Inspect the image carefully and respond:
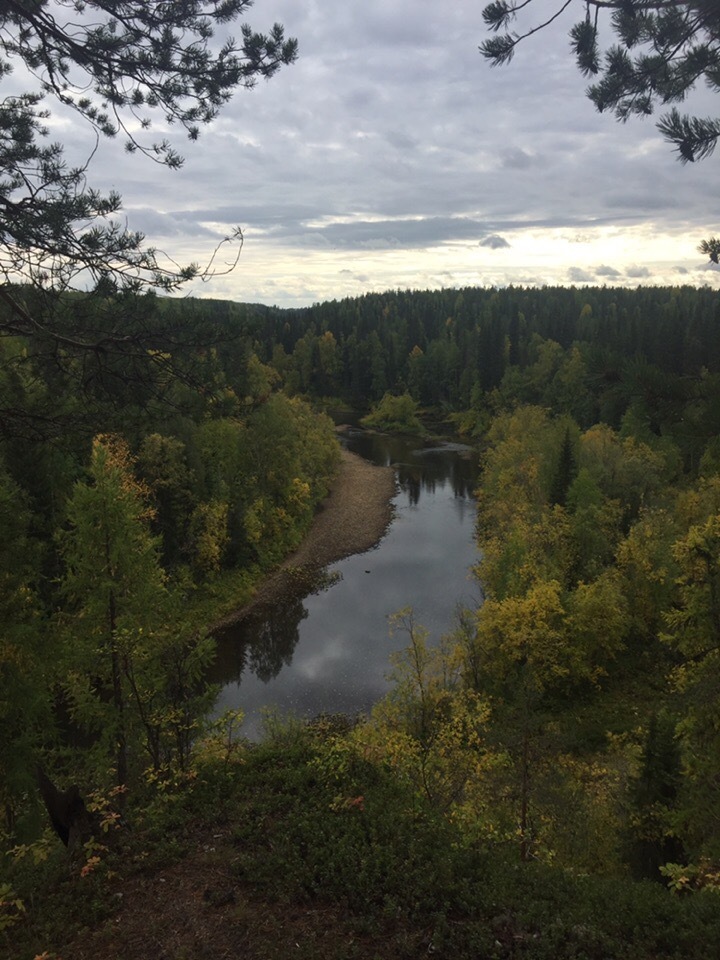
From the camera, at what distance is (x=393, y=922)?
19.2ft

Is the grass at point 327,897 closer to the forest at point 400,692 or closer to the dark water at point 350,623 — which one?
the forest at point 400,692

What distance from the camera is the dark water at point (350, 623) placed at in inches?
771

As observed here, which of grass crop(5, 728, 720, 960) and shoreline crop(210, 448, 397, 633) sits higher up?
grass crop(5, 728, 720, 960)

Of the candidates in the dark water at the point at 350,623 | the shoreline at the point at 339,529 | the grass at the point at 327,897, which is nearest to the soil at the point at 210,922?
the grass at the point at 327,897

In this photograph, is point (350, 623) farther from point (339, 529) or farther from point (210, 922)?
point (210, 922)

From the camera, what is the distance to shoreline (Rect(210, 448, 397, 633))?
92.1 feet

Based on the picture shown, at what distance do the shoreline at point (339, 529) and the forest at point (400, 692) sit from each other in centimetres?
149

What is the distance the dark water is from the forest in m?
1.70

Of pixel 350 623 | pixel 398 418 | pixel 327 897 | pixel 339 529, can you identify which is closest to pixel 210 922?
pixel 327 897

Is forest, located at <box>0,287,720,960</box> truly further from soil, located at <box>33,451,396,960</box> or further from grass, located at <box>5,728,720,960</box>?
soil, located at <box>33,451,396,960</box>

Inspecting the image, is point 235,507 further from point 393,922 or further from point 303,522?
point 393,922

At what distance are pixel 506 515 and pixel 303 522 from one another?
12.6 meters

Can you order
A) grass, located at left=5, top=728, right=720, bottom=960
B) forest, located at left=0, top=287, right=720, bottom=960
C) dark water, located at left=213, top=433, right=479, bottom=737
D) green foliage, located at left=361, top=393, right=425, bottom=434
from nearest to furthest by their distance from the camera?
grass, located at left=5, top=728, right=720, bottom=960, forest, located at left=0, top=287, right=720, bottom=960, dark water, located at left=213, top=433, right=479, bottom=737, green foliage, located at left=361, top=393, right=425, bottom=434

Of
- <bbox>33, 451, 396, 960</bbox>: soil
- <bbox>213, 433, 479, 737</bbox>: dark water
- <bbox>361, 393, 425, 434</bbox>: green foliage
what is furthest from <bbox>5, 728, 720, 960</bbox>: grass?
<bbox>361, 393, 425, 434</bbox>: green foliage
